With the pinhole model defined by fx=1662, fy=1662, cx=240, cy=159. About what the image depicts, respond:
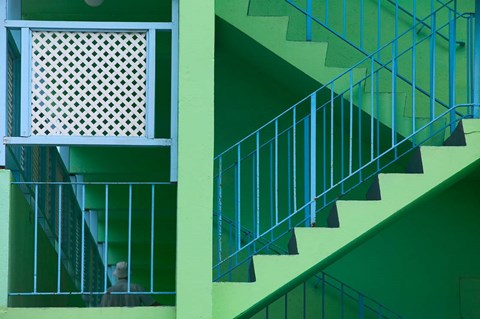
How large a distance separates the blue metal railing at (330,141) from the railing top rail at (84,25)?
1344 mm

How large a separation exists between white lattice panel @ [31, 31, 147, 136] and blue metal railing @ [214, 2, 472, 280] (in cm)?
106

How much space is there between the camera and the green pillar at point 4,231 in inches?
573

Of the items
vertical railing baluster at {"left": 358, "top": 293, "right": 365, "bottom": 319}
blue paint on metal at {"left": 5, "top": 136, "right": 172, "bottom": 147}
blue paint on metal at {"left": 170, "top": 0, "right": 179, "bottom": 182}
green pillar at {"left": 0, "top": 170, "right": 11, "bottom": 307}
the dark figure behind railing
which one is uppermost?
blue paint on metal at {"left": 170, "top": 0, "right": 179, "bottom": 182}

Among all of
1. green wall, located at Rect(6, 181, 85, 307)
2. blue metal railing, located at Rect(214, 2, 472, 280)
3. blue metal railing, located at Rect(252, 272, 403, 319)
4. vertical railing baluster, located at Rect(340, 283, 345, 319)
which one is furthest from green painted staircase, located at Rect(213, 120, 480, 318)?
blue metal railing, located at Rect(252, 272, 403, 319)

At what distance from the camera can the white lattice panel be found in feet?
48.8

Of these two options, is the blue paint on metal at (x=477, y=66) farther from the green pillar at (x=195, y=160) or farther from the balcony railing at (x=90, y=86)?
the balcony railing at (x=90, y=86)

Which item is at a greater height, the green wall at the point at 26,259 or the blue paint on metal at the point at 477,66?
the blue paint on metal at the point at 477,66

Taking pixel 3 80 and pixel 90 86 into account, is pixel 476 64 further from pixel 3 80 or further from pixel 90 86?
pixel 3 80

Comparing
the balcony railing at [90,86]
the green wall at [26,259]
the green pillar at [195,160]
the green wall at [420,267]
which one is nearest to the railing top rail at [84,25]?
the balcony railing at [90,86]

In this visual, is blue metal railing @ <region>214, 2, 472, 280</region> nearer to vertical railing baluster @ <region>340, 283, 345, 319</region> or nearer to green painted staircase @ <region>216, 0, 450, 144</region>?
green painted staircase @ <region>216, 0, 450, 144</region>

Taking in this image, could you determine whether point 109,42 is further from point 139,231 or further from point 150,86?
point 139,231

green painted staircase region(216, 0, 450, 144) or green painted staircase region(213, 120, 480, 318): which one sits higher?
green painted staircase region(216, 0, 450, 144)

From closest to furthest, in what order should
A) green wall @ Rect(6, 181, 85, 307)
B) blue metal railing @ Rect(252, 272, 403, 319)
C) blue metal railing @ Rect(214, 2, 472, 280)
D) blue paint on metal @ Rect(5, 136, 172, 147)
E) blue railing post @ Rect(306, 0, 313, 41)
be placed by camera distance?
blue paint on metal @ Rect(5, 136, 172, 147), green wall @ Rect(6, 181, 85, 307), blue metal railing @ Rect(214, 2, 472, 280), blue railing post @ Rect(306, 0, 313, 41), blue metal railing @ Rect(252, 272, 403, 319)

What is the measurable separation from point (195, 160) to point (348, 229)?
1.60 metres
